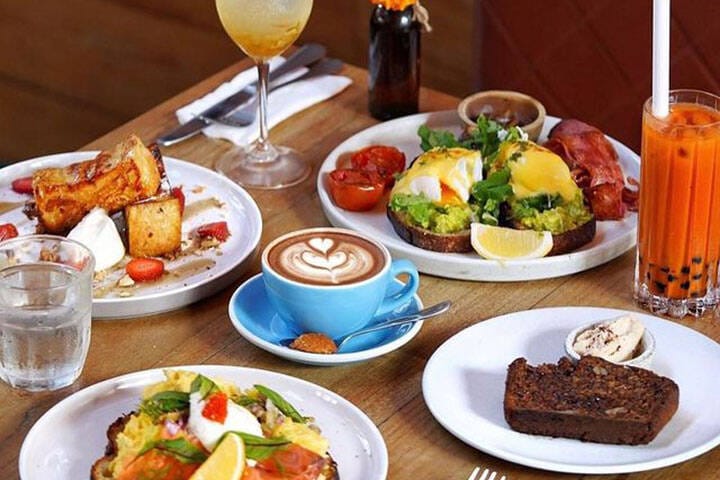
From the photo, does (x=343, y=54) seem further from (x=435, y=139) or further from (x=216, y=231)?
(x=216, y=231)

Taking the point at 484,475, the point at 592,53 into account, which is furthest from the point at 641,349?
the point at 592,53

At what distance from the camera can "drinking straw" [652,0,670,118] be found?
1885mm

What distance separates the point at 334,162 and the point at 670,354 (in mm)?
767

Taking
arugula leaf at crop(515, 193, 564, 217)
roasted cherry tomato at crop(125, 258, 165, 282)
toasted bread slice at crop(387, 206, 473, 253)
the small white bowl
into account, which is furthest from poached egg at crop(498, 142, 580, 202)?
roasted cherry tomato at crop(125, 258, 165, 282)

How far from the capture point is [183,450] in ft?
5.06

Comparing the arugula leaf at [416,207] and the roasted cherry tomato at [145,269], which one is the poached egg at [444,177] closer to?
the arugula leaf at [416,207]

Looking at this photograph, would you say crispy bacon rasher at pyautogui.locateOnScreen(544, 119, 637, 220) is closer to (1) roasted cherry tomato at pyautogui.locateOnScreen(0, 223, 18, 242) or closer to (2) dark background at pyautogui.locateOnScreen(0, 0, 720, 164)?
(1) roasted cherry tomato at pyautogui.locateOnScreen(0, 223, 18, 242)

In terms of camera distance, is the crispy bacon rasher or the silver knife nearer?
the crispy bacon rasher

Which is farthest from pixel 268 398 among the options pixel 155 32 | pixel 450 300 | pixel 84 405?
pixel 155 32

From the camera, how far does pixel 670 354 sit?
1.90 meters

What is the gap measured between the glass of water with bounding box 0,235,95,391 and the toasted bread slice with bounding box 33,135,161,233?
0.25 metres

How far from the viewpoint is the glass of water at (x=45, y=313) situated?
1.83m

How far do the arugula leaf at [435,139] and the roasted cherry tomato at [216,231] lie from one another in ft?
1.28

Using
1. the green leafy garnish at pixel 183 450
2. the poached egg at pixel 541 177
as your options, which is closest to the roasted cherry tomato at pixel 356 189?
the poached egg at pixel 541 177
